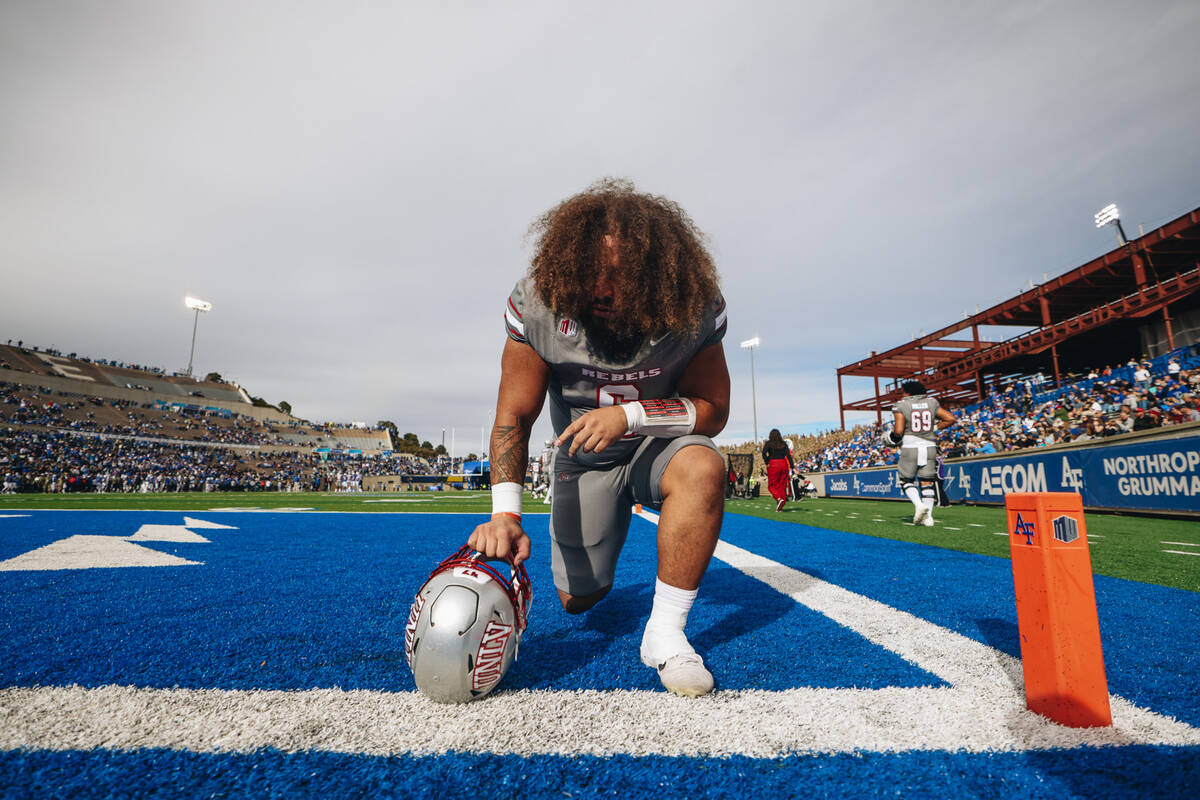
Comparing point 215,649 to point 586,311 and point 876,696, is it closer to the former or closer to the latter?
point 586,311

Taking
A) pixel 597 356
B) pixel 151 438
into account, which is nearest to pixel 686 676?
pixel 597 356

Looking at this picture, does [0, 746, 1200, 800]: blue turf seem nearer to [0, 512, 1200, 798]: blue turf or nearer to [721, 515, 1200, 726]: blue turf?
[0, 512, 1200, 798]: blue turf

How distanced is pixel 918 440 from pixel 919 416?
0.35 m

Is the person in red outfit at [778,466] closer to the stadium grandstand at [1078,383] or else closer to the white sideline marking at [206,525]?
the stadium grandstand at [1078,383]

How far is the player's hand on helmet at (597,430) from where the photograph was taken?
1912mm

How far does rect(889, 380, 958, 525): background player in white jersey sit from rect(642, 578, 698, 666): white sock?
248 inches

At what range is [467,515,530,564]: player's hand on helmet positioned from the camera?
175cm

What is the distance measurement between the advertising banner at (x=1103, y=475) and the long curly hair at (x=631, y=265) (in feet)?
30.4

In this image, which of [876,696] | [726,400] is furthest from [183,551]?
[876,696]

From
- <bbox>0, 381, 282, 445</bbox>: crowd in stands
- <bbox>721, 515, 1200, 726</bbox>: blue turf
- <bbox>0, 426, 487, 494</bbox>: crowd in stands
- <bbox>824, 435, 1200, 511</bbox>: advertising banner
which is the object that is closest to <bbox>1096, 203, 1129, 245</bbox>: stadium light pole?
<bbox>824, 435, 1200, 511</bbox>: advertising banner

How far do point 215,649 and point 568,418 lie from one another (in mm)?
1605

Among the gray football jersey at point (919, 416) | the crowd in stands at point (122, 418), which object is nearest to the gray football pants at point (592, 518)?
the gray football jersey at point (919, 416)

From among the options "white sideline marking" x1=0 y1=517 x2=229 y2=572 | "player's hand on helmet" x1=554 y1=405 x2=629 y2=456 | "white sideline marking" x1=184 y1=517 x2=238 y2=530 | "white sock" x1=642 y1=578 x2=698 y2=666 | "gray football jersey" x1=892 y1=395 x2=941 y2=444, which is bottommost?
"white sideline marking" x1=184 y1=517 x2=238 y2=530

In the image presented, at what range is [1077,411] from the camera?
1647 centimetres
